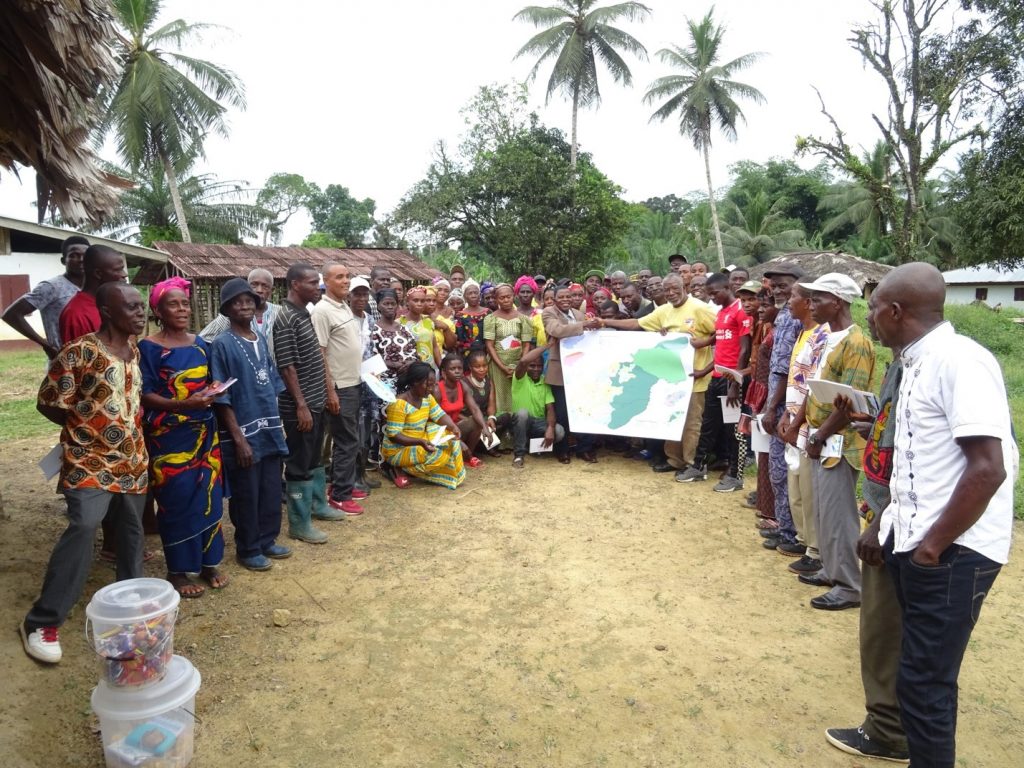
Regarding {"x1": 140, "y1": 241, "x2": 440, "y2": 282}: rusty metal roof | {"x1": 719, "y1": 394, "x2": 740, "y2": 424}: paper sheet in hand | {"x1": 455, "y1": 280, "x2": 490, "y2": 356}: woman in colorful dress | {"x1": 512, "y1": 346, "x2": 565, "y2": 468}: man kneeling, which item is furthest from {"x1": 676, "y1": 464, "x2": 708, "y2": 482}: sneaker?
{"x1": 140, "y1": 241, "x2": 440, "y2": 282}: rusty metal roof

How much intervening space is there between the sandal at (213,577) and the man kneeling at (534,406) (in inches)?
138

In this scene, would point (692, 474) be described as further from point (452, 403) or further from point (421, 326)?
point (421, 326)

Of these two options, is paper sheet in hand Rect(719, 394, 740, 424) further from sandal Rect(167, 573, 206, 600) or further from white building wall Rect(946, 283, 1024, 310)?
white building wall Rect(946, 283, 1024, 310)

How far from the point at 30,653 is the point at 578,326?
518 cm

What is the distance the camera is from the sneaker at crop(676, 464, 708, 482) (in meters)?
6.56

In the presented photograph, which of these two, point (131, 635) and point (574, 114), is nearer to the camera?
point (131, 635)

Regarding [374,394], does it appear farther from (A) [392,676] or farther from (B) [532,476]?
(A) [392,676]

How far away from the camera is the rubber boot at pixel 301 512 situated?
4875 mm

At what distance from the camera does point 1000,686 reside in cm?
320

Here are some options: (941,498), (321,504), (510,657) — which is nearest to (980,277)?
(321,504)

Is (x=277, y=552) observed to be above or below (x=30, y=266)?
below

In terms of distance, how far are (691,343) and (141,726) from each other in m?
5.46

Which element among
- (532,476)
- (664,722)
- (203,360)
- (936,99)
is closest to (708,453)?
(532,476)

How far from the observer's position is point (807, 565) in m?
4.47
